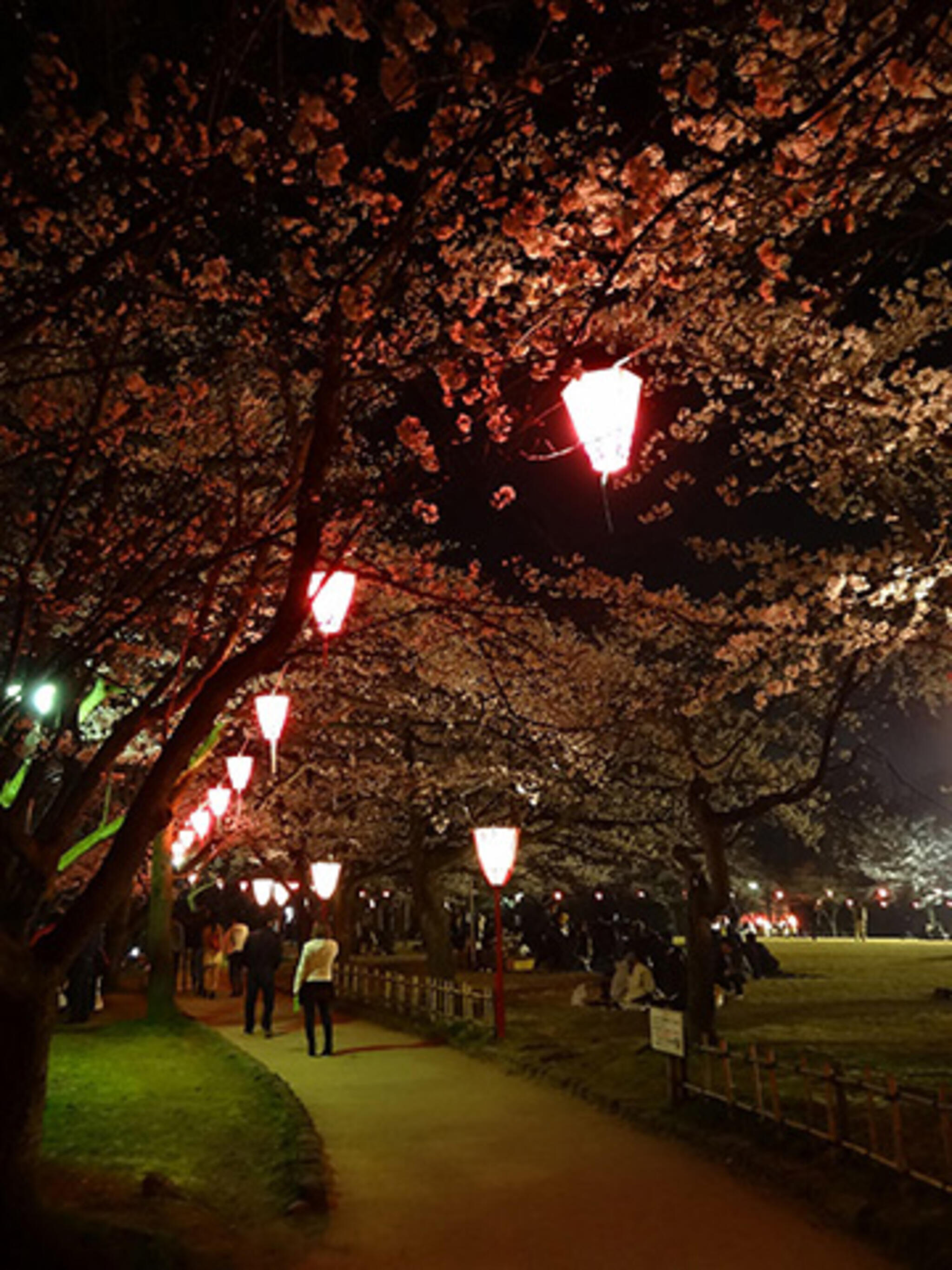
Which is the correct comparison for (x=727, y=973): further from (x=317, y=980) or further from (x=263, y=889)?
(x=263, y=889)

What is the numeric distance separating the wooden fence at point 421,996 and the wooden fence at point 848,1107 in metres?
5.90

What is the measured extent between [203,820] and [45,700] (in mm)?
11191

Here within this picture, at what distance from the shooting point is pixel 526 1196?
22.5ft

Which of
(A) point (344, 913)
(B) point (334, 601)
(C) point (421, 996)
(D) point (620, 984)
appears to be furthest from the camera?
(A) point (344, 913)

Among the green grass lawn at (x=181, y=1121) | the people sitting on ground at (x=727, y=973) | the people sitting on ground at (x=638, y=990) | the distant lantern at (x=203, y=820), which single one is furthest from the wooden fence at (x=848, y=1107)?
the distant lantern at (x=203, y=820)

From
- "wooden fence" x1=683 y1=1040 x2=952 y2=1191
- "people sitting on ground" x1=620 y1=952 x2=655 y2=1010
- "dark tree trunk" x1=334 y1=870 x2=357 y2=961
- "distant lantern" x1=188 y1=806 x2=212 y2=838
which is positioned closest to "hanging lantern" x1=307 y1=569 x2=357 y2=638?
"wooden fence" x1=683 y1=1040 x2=952 y2=1191

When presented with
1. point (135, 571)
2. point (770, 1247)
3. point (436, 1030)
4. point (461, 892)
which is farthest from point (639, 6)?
point (461, 892)

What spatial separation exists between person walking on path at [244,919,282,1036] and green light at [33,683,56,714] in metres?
5.83

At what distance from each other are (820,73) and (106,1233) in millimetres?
8754

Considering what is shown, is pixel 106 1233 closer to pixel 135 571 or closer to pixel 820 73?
pixel 135 571

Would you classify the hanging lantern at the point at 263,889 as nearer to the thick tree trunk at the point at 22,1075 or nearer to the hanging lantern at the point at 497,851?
the hanging lantern at the point at 497,851

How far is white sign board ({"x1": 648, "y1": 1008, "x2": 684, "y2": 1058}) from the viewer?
8.88 metres

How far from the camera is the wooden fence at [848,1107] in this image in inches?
245

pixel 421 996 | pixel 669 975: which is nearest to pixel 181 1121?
pixel 421 996
